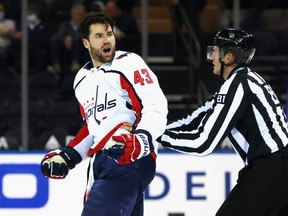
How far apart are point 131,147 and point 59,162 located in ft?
1.73

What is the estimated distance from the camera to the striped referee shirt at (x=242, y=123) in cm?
390

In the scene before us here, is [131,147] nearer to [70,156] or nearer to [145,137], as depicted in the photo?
[145,137]

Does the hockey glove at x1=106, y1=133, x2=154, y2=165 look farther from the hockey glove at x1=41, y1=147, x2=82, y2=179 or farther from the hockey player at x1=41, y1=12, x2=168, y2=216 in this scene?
the hockey glove at x1=41, y1=147, x2=82, y2=179

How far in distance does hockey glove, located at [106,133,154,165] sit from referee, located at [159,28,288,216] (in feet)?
0.88

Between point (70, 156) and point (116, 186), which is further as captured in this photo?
point (70, 156)

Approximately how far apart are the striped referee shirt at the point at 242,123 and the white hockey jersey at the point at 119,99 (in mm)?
168

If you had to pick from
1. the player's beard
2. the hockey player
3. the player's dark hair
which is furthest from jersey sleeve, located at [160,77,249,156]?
the player's dark hair

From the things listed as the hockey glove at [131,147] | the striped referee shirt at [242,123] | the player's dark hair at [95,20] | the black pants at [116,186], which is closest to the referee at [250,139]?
the striped referee shirt at [242,123]

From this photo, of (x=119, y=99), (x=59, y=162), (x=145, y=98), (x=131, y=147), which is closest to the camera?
(x=131, y=147)

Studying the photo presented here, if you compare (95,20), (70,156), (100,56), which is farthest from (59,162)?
(95,20)

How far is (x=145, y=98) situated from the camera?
3.84 meters

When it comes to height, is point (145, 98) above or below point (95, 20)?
below

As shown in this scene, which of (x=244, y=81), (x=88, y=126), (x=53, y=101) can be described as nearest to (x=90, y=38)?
(x=88, y=126)

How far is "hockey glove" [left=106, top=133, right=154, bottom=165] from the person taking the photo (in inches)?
144
